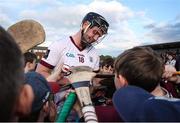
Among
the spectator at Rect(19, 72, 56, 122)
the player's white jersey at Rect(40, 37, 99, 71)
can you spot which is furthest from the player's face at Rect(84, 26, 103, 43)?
the spectator at Rect(19, 72, 56, 122)

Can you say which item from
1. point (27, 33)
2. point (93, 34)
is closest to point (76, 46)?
point (93, 34)

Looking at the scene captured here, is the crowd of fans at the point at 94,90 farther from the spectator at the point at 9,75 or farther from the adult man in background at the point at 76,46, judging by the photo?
the adult man in background at the point at 76,46

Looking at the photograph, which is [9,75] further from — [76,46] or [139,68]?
[76,46]

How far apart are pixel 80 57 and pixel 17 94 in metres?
2.44

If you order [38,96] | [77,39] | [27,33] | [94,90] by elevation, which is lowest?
[94,90]

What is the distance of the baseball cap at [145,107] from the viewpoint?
1.33m

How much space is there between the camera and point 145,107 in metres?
1.35

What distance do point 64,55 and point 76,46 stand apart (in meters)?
0.18

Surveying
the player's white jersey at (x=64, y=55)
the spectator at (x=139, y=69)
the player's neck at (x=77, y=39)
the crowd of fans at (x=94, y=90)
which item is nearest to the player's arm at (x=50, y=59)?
the player's white jersey at (x=64, y=55)

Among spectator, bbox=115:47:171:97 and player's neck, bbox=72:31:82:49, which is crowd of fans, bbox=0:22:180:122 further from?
player's neck, bbox=72:31:82:49

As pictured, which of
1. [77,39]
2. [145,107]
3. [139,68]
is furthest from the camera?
[77,39]

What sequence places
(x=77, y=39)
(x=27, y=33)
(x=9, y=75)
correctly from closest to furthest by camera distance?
(x=9, y=75) < (x=27, y=33) < (x=77, y=39)

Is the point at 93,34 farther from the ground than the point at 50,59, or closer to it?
farther from the ground

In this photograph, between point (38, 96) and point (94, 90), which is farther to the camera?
point (94, 90)
